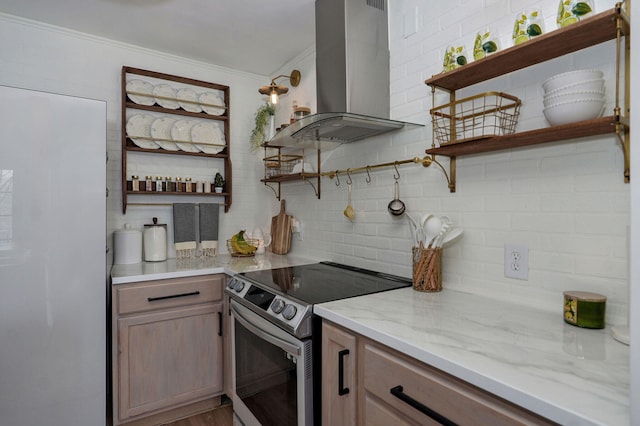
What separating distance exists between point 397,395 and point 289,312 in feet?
1.78

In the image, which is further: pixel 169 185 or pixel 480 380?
pixel 169 185

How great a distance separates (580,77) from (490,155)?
45 cm

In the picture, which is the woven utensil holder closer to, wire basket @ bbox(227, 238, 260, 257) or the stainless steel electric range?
the stainless steel electric range

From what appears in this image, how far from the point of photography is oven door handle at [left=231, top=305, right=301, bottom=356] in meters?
1.39

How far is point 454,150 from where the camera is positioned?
147cm

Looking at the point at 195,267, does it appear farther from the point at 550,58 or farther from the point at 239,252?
the point at 550,58

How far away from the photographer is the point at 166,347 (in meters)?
2.10

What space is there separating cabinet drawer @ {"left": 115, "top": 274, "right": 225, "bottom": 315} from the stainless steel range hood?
106 centimetres

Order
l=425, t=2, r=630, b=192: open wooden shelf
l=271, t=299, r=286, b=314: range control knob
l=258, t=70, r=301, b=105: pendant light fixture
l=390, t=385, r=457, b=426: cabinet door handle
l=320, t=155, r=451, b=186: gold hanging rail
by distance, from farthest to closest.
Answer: l=258, t=70, r=301, b=105: pendant light fixture, l=320, t=155, r=451, b=186: gold hanging rail, l=271, t=299, r=286, b=314: range control knob, l=425, t=2, r=630, b=192: open wooden shelf, l=390, t=385, r=457, b=426: cabinet door handle

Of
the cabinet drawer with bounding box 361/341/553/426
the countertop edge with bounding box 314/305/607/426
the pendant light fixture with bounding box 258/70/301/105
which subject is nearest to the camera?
the countertop edge with bounding box 314/305/607/426

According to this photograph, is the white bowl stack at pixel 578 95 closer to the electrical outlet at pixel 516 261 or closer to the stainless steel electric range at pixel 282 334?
the electrical outlet at pixel 516 261

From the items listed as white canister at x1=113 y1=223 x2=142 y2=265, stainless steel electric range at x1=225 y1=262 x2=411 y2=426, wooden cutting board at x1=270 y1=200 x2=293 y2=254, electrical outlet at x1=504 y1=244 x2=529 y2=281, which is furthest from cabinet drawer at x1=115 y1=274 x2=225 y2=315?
electrical outlet at x1=504 y1=244 x2=529 y2=281

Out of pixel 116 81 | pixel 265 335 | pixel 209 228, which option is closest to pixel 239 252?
pixel 209 228

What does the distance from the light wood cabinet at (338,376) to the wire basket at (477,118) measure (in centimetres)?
84
